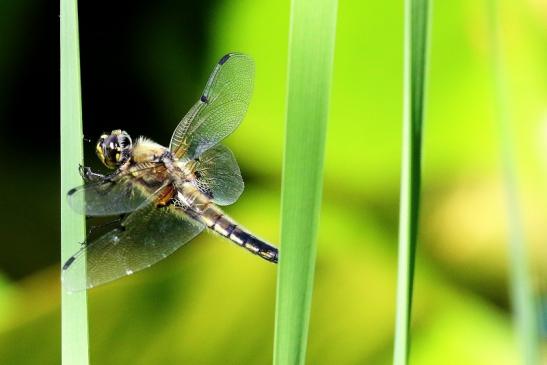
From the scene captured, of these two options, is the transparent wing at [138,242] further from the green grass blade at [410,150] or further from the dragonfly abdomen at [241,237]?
the green grass blade at [410,150]

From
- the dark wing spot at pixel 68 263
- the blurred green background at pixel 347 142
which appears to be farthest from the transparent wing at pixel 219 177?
the blurred green background at pixel 347 142

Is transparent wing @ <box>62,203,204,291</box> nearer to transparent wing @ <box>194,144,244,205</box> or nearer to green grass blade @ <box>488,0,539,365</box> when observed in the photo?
transparent wing @ <box>194,144,244,205</box>

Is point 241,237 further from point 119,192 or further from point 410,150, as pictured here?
point 410,150

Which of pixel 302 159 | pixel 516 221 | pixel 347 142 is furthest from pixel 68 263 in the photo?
pixel 347 142

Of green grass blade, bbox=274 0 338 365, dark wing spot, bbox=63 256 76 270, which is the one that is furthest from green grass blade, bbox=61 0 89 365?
green grass blade, bbox=274 0 338 365

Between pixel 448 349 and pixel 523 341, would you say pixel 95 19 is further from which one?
pixel 523 341

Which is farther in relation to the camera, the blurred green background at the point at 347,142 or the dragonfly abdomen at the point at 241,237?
the blurred green background at the point at 347,142
